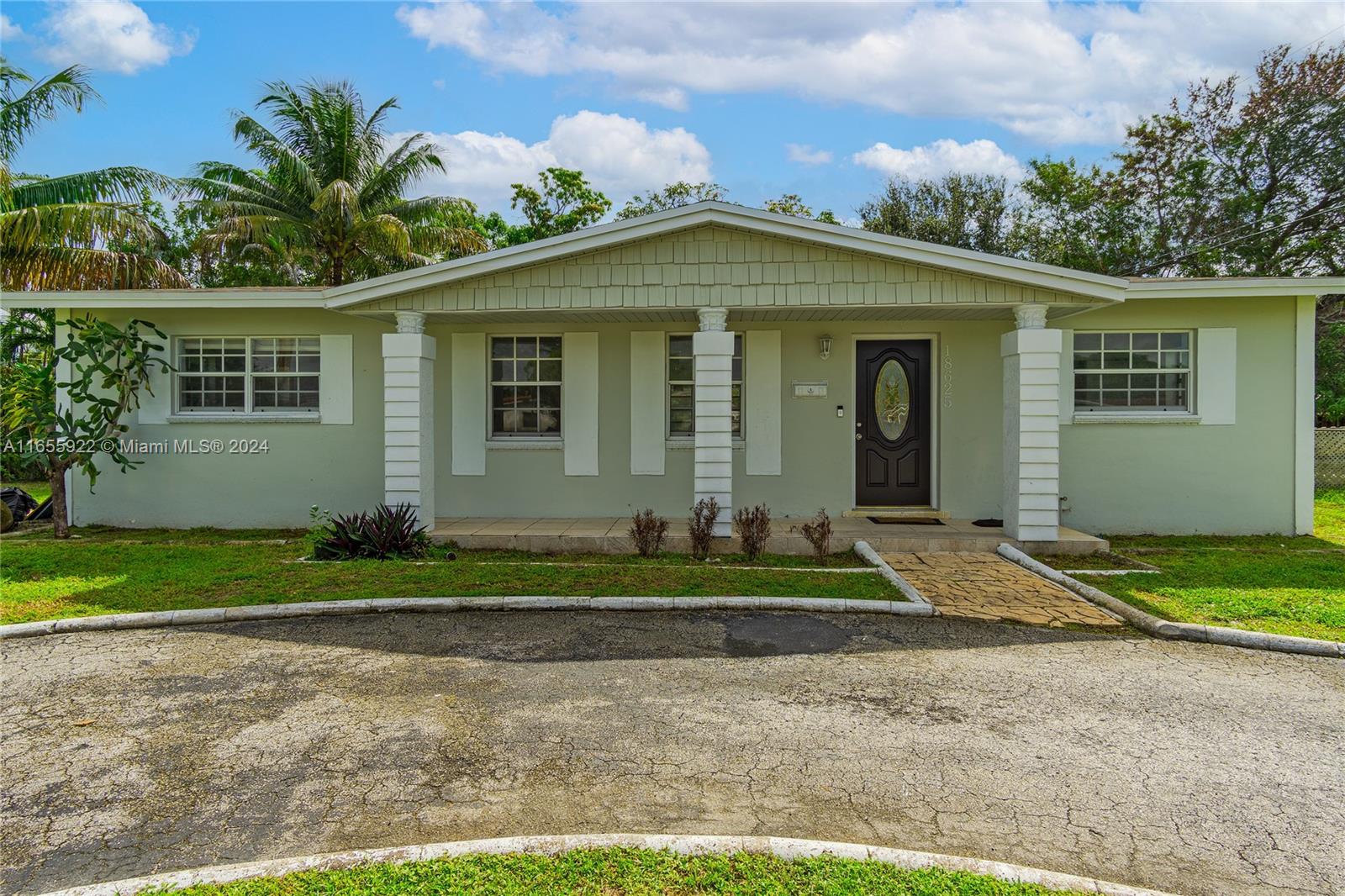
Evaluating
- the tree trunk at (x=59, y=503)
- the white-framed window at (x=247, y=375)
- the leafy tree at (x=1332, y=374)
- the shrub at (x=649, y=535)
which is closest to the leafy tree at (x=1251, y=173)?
the leafy tree at (x=1332, y=374)

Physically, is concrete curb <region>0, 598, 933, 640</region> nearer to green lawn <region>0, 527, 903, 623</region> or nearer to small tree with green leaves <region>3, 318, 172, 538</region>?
green lawn <region>0, 527, 903, 623</region>

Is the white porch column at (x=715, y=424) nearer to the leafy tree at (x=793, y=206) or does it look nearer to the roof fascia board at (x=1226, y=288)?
the roof fascia board at (x=1226, y=288)

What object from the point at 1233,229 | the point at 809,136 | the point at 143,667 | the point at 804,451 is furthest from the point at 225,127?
the point at 1233,229

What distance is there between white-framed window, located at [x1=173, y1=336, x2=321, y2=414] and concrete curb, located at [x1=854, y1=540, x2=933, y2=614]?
7.02 m

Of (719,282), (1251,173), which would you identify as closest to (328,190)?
(719,282)

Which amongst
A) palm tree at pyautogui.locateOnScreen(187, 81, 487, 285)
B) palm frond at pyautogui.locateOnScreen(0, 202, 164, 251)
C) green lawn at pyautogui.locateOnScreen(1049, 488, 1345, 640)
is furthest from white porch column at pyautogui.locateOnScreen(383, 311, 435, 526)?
palm tree at pyautogui.locateOnScreen(187, 81, 487, 285)

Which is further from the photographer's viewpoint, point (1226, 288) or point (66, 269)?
point (66, 269)

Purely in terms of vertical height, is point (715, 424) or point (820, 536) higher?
point (715, 424)

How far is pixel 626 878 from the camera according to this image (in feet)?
8.25

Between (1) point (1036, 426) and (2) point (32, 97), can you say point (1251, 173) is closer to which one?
(1) point (1036, 426)

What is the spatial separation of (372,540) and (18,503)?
7165mm

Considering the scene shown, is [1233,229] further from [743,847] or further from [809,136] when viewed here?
[743,847]

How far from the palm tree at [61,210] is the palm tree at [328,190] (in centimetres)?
350

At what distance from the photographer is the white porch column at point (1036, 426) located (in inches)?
320
